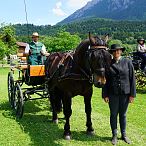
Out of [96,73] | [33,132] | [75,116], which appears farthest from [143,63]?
[96,73]

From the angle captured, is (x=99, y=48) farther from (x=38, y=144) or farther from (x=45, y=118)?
(x=45, y=118)

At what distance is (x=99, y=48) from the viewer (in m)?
6.32

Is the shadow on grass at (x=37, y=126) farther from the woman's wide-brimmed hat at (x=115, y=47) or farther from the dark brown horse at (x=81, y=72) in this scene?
the woman's wide-brimmed hat at (x=115, y=47)

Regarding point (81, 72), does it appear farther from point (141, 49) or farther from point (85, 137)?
point (141, 49)

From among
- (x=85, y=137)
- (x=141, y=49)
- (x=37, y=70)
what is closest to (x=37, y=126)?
(x=85, y=137)

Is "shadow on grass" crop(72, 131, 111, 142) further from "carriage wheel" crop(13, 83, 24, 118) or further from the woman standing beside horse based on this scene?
"carriage wheel" crop(13, 83, 24, 118)

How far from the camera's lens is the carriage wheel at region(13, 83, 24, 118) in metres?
9.40

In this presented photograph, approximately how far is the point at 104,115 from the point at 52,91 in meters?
2.17

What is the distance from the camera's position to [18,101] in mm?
9891

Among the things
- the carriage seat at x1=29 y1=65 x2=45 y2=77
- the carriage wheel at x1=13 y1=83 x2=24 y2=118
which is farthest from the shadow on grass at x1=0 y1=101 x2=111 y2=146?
the carriage seat at x1=29 y1=65 x2=45 y2=77

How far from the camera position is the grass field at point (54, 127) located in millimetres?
7344

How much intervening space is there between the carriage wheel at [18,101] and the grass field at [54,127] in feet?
0.63

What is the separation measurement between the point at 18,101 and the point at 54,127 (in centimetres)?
183

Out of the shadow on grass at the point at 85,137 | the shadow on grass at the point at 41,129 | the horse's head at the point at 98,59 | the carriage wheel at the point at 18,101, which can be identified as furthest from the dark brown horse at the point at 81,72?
the carriage wheel at the point at 18,101
